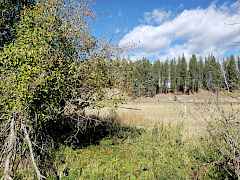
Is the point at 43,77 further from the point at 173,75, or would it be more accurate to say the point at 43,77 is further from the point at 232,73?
the point at 173,75

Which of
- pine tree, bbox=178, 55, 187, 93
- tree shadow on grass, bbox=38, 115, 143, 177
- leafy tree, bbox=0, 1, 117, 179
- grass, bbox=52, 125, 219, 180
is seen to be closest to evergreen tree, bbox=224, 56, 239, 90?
grass, bbox=52, 125, 219, 180

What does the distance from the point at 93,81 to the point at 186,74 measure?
91.1 metres

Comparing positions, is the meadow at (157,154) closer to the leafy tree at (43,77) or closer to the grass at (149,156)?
the grass at (149,156)

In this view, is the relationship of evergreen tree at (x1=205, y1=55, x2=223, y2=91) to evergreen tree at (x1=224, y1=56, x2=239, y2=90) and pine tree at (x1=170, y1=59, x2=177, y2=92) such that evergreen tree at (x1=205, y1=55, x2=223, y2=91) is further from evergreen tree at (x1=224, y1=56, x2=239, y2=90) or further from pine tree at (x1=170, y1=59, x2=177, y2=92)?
pine tree at (x1=170, y1=59, x2=177, y2=92)

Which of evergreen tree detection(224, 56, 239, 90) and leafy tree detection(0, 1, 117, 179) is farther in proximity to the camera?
leafy tree detection(0, 1, 117, 179)

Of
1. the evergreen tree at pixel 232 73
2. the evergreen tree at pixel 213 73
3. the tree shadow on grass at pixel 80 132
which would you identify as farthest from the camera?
the tree shadow on grass at pixel 80 132

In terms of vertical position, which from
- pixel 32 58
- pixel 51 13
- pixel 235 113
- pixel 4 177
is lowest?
pixel 4 177

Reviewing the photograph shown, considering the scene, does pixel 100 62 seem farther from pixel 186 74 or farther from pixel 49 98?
pixel 186 74

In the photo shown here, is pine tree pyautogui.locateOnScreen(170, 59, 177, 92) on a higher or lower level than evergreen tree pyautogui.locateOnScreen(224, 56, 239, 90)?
higher

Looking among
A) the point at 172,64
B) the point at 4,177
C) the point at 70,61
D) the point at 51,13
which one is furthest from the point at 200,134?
the point at 172,64

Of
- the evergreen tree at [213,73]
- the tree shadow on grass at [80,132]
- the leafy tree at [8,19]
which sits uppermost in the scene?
the leafy tree at [8,19]

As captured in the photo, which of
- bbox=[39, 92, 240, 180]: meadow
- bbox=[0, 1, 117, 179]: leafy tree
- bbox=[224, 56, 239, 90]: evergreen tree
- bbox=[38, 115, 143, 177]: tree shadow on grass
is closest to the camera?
bbox=[224, 56, 239, 90]: evergreen tree

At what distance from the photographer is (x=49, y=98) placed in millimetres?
15109

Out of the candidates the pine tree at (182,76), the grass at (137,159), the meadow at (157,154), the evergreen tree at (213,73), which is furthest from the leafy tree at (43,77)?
the pine tree at (182,76)
